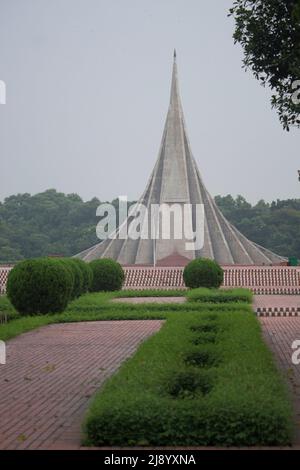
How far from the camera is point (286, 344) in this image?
29.6 feet

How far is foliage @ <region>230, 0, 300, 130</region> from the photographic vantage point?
726 centimetres

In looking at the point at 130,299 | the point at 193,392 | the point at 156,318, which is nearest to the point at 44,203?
the point at 130,299

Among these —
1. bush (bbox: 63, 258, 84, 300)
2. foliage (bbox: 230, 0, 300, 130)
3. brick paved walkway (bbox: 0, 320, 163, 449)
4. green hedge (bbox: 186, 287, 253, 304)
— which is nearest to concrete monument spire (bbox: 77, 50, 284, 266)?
bush (bbox: 63, 258, 84, 300)

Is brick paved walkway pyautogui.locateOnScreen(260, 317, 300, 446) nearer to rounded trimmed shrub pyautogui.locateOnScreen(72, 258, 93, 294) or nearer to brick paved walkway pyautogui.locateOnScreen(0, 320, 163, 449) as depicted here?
brick paved walkway pyautogui.locateOnScreen(0, 320, 163, 449)

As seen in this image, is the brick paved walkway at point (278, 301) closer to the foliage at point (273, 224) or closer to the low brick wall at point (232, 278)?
the low brick wall at point (232, 278)

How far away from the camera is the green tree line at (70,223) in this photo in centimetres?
4225

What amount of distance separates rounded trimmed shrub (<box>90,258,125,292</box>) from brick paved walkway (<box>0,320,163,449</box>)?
6.55m

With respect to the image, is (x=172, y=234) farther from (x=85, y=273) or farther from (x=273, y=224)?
(x=85, y=273)

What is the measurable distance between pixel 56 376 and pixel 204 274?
11.3 metres

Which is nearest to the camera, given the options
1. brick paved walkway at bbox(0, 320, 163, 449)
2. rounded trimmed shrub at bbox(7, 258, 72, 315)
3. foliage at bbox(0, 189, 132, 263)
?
brick paved walkway at bbox(0, 320, 163, 449)

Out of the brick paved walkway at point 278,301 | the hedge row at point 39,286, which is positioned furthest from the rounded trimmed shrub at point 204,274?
the hedge row at point 39,286

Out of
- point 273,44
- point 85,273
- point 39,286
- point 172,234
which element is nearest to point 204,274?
point 85,273

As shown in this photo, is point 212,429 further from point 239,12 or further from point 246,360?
point 239,12

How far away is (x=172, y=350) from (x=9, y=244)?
3676cm
